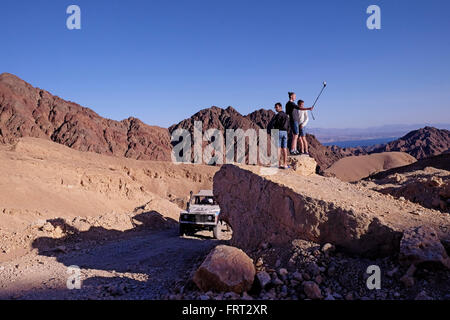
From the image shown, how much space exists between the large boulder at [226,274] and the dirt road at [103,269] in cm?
108

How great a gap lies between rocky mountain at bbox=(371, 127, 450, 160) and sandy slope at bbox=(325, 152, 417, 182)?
29.3m

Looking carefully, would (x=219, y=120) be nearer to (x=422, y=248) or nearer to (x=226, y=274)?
(x=226, y=274)

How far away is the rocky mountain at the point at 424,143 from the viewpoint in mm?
66625

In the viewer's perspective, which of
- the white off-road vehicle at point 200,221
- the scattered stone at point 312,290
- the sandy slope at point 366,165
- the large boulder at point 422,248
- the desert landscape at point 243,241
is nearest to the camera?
the large boulder at point 422,248

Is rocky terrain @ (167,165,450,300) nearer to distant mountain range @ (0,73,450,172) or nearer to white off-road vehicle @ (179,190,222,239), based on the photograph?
white off-road vehicle @ (179,190,222,239)

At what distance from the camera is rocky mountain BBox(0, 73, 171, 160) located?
43375 millimetres

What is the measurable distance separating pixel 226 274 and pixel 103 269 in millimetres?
4433

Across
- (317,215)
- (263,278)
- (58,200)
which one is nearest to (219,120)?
(58,200)

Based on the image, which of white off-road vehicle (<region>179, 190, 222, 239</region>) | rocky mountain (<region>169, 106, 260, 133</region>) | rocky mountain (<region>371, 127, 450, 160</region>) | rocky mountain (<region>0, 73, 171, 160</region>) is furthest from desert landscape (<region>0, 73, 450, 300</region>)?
rocky mountain (<region>371, 127, 450, 160</region>)

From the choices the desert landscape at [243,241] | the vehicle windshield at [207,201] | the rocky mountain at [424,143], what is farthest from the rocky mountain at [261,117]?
the vehicle windshield at [207,201]

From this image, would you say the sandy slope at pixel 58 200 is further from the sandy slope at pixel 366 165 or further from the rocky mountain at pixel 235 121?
the rocky mountain at pixel 235 121

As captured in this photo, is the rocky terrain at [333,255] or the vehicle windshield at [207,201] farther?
the vehicle windshield at [207,201]

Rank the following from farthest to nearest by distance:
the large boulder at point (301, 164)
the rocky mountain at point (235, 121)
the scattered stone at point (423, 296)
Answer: the rocky mountain at point (235, 121)
the large boulder at point (301, 164)
the scattered stone at point (423, 296)

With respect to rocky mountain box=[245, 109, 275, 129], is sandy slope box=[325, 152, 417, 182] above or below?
below
